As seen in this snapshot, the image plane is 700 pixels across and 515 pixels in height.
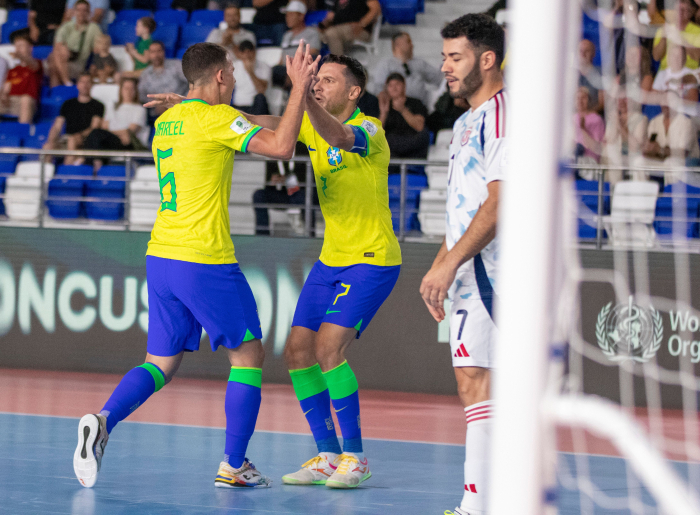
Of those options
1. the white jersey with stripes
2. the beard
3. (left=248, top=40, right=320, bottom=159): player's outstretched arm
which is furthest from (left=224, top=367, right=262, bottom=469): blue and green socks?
the beard

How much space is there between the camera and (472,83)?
11.5 ft

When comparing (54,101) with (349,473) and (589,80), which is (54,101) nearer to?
(589,80)

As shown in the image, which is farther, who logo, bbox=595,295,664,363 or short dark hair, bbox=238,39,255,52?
short dark hair, bbox=238,39,255,52

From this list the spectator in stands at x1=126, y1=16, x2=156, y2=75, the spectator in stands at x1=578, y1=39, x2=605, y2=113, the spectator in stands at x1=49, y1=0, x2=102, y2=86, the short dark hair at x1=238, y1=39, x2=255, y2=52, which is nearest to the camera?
the spectator in stands at x1=578, y1=39, x2=605, y2=113

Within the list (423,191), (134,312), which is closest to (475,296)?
(423,191)

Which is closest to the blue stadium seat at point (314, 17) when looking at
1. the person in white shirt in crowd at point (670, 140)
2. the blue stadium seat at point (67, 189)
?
the blue stadium seat at point (67, 189)

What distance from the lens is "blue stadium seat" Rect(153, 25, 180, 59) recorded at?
1149 cm

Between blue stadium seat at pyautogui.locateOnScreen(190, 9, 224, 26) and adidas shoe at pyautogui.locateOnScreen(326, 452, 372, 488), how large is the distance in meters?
8.39

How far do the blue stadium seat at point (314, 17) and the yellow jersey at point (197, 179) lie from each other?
7340 mm

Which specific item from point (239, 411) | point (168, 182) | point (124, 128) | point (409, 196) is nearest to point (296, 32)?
point (124, 128)

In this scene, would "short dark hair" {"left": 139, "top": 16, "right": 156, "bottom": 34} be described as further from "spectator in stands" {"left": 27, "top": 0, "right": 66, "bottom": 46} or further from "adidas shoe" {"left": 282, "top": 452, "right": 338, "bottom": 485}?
"adidas shoe" {"left": 282, "top": 452, "right": 338, "bottom": 485}

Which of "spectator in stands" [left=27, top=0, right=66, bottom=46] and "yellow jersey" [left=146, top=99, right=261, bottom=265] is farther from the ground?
"spectator in stands" [left=27, top=0, right=66, bottom=46]

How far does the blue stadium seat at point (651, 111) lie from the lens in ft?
24.1

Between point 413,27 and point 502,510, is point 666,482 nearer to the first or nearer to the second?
point 502,510
